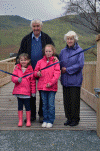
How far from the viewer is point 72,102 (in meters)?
3.34

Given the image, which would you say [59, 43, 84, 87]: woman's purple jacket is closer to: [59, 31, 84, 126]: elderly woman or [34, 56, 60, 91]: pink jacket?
[59, 31, 84, 126]: elderly woman

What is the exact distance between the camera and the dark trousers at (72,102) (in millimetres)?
3328

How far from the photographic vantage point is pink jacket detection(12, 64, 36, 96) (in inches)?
128

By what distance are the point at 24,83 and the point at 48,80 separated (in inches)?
15.4

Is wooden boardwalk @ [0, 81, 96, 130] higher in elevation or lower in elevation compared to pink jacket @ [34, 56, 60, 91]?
lower

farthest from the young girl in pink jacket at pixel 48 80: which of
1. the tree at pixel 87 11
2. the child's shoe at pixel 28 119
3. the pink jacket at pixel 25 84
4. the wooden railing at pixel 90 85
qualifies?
the tree at pixel 87 11

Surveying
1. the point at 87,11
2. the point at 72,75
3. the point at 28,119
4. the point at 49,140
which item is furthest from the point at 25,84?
the point at 87,11

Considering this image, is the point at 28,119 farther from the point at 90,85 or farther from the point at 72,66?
the point at 90,85

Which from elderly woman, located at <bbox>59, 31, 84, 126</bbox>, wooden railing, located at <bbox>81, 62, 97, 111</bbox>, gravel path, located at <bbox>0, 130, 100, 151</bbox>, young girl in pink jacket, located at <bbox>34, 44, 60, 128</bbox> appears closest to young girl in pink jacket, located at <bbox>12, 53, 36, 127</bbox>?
young girl in pink jacket, located at <bbox>34, 44, 60, 128</bbox>

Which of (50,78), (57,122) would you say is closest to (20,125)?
(57,122)

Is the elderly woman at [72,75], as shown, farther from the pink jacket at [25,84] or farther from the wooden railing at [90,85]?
the wooden railing at [90,85]

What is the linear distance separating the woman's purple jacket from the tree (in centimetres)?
1251

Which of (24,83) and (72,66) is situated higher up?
(72,66)

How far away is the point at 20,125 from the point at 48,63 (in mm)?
1100
